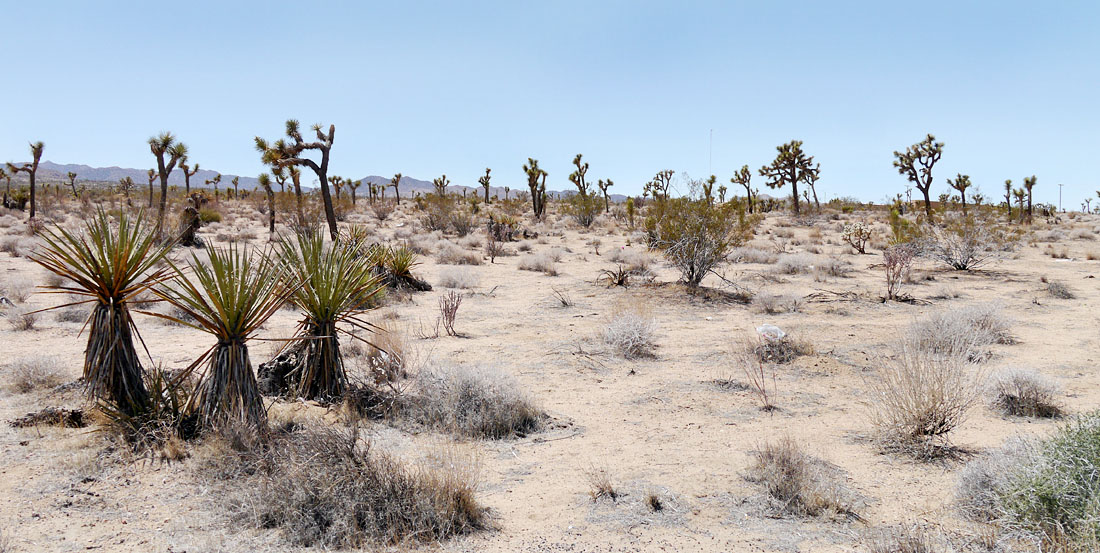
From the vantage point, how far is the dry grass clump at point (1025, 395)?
602cm

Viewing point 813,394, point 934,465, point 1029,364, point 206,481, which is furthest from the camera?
point 1029,364

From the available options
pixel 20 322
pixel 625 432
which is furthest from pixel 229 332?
pixel 20 322

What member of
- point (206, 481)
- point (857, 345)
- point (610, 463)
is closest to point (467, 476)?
point (610, 463)

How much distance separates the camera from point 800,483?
4.28 metres

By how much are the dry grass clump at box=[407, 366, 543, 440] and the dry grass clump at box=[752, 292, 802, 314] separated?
22.7 ft

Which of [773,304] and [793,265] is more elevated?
[793,265]

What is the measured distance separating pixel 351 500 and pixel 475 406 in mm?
2187

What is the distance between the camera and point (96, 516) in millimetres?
3896

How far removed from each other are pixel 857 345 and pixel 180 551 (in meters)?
8.54

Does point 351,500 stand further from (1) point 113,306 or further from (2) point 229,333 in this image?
(1) point 113,306

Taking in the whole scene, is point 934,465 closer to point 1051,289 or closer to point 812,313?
point 812,313

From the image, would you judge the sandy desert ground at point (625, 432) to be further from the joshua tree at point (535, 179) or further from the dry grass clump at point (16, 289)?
the joshua tree at point (535, 179)

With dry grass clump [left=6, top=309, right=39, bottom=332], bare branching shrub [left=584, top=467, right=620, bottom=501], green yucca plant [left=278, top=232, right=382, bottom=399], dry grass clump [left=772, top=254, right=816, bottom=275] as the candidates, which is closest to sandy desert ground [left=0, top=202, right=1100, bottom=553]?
bare branching shrub [left=584, top=467, right=620, bottom=501]

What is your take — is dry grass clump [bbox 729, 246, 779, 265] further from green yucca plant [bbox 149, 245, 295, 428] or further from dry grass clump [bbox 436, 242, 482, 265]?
green yucca plant [bbox 149, 245, 295, 428]
